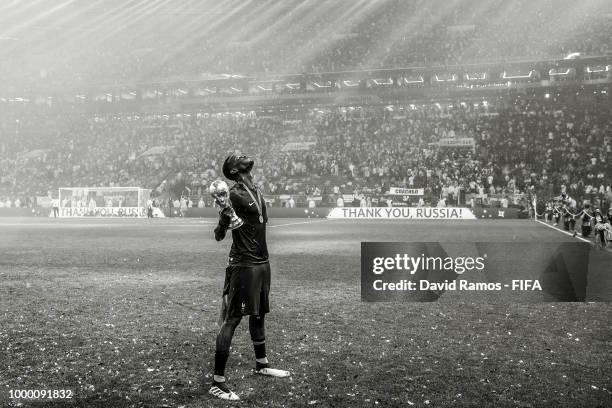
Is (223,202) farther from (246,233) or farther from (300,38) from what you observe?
(300,38)

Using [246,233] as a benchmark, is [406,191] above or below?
above

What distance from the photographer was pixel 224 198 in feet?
15.7

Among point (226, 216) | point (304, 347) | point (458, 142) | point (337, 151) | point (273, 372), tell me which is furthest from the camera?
point (337, 151)

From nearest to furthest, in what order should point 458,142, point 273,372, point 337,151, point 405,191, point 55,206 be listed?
1. point 273,372
2. point 405,191
3. point 458,142
4. point 55,206
5. point 337,151

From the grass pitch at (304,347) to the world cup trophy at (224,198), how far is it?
1471 millimetres

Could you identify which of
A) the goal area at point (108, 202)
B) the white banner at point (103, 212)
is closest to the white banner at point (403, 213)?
the goal area at point (108, 202)

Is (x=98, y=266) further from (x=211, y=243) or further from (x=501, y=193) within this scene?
(x=501, y=193)

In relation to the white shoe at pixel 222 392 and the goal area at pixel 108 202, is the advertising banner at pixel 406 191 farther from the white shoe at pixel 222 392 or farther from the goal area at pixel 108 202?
the white shoe at pixel 222 392

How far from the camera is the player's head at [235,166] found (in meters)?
5.10

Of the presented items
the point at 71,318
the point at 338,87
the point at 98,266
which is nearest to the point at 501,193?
the point at 338,87

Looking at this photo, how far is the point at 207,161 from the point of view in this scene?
152ft

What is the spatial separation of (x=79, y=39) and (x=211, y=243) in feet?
146

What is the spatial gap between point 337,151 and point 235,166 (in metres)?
40.0

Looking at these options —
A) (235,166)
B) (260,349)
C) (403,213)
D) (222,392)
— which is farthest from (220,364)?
(403,213)
